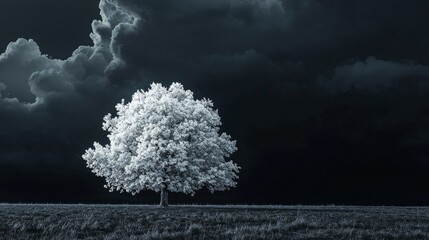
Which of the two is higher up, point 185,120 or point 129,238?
point 185,120

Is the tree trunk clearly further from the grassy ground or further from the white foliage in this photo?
the grassy ground

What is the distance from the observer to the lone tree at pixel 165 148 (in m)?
51.9

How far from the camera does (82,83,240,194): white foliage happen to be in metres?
51.9

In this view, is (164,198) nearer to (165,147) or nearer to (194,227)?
(165,147)

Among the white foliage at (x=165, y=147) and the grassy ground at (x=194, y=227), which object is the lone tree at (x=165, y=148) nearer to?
the white foliage at (x=165, y=147)

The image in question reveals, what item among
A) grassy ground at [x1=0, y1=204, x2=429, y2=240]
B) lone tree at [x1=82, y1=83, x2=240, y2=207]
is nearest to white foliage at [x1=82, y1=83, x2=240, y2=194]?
lone tree at [x1=82, y1=83, x2=240, y2=207]

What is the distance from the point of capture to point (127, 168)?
170 ft

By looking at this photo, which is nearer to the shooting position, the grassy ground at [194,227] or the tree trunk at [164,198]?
the grassy ground at [194,227]

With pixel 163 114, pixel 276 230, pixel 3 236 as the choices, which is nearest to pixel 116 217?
pixel 3 236

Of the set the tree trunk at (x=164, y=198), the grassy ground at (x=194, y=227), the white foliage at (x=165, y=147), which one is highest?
the white foliage at (x=165, y=147)

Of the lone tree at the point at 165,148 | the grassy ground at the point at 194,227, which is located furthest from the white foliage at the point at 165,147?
the grassy ground at the point at 194,227

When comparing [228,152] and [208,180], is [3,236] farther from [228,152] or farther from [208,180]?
[228,152]

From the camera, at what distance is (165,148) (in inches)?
2030

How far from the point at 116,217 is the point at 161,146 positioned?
16.5m
